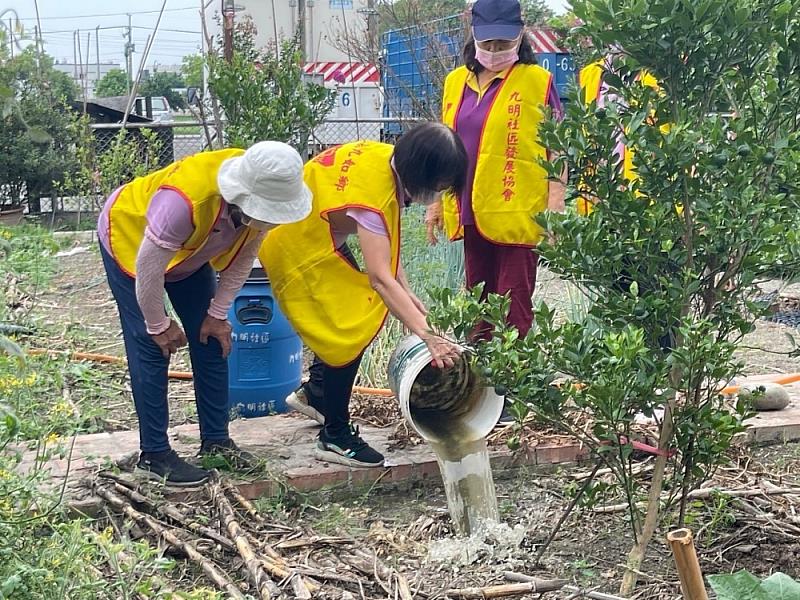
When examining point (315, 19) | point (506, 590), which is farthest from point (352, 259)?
point (315, 19)

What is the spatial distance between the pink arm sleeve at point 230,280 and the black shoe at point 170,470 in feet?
1.64

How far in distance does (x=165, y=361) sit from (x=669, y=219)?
5.66 ft

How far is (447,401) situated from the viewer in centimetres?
337

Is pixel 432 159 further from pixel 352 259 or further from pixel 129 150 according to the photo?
pixel 129 150

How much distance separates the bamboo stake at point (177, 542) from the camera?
265cm

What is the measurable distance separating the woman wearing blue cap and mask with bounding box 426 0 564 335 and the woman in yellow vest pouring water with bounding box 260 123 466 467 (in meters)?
0.57

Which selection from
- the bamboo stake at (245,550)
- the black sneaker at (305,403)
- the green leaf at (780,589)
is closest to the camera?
the green leaf at (780,589)

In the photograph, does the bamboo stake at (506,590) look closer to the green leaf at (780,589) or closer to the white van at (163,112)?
the green leaf at (780,589)

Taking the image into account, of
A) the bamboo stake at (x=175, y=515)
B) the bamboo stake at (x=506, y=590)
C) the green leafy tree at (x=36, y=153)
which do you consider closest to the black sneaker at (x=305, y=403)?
the bamboo stake at (x=175, y=515)

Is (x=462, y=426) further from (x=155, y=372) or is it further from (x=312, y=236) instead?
(x=155, y=372)

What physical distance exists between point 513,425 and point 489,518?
824mm

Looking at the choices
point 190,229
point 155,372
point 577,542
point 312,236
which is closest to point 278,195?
point 190,229

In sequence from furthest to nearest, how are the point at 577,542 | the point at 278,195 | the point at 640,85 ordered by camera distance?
the point at 577,542, the point at 278,195, the point at 640,85

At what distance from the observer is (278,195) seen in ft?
9.68
